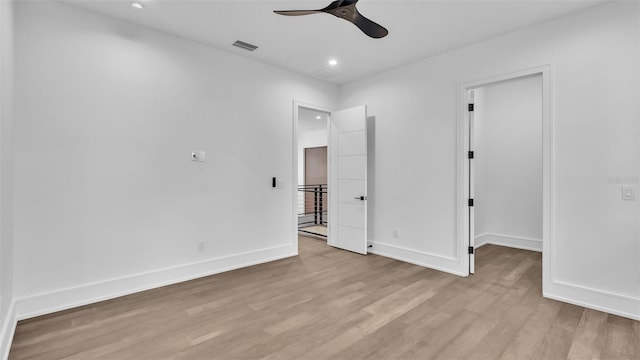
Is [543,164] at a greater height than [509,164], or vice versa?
[509,164]

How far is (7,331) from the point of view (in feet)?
6.84

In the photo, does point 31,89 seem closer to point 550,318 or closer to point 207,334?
point 207,334

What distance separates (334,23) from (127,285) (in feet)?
11.3

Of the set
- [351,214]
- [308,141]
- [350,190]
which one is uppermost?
[308,141]

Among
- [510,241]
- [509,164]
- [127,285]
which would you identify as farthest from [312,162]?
[127,285]

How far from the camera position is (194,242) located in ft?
11.7

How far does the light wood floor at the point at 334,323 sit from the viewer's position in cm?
209

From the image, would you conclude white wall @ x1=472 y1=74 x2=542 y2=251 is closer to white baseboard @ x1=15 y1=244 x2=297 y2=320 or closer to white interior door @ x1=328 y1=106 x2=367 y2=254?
white interior door @ x1=328 y1=106 x2=367 y2=254

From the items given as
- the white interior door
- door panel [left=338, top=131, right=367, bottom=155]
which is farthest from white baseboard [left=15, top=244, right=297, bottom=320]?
door panel [left=338, top=131, right=367, bottom=155]

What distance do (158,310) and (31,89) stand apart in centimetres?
222

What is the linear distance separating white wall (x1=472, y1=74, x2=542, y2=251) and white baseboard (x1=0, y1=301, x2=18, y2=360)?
5.63m

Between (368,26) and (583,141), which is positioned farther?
(583,141)

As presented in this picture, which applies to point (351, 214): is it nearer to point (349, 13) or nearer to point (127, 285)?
point (127, 285)

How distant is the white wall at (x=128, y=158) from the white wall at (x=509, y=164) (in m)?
3.65
